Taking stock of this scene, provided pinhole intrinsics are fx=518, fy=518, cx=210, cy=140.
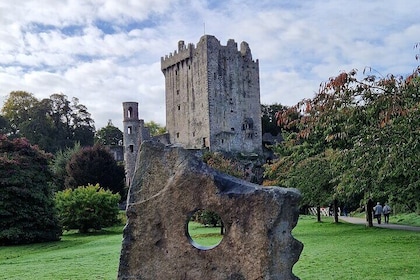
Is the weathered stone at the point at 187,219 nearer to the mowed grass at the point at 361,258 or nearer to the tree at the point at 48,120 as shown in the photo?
the mowed grass at the point at 361,258

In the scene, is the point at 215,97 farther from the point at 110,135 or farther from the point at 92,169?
the point at 110,135

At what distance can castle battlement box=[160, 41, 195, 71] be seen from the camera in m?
66.6

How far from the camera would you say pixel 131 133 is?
6912 centimetres

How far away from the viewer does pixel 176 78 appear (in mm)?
69500

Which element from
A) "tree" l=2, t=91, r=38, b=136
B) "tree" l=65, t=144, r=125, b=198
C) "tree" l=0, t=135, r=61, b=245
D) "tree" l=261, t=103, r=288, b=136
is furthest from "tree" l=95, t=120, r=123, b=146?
"tree" l=0, t=135, r=61, b=245

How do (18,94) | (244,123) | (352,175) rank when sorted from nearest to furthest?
1. (352,175)
2. (244,123)
3. (18,94)

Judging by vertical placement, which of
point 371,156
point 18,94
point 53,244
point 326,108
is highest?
point 18,94

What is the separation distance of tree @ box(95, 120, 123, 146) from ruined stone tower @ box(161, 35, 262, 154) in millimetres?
21951

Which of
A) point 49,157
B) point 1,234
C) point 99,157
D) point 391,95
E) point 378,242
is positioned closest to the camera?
point 391,95

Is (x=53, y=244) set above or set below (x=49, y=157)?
below

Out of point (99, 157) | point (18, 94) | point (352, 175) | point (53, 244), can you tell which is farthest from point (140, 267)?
point (18, 94)

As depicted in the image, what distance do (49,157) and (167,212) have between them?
73.0ft

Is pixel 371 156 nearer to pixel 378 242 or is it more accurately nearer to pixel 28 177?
pixel 378 242

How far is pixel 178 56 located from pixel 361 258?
58.1 metres
